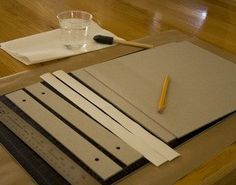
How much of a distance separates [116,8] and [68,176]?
0.76 meters

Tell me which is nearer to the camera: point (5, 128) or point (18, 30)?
point (5, 128)

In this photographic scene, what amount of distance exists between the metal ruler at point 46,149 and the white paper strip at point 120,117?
118 millimetres

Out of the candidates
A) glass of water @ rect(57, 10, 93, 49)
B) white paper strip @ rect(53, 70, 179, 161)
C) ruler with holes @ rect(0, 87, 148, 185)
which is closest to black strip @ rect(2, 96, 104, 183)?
ruler with holes @ rect(0, 87, 148, 185)

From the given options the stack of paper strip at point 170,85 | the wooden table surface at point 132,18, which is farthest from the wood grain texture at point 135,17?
the stack of paper strip at point 170,85

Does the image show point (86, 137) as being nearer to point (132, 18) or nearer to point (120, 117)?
point (120, 117)

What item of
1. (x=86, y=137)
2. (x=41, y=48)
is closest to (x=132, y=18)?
(x=41, y=48)

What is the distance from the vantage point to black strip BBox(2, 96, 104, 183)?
512mm

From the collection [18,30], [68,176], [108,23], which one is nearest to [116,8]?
[108,23]

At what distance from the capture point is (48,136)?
1.88 feet

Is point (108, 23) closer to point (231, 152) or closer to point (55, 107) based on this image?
point (55, 107)

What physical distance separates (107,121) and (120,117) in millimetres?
25

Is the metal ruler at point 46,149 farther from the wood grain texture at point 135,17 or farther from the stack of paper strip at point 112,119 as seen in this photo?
the wood grain texture at point 135,17

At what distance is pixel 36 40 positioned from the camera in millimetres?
890

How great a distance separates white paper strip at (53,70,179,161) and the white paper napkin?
0.29 feet
